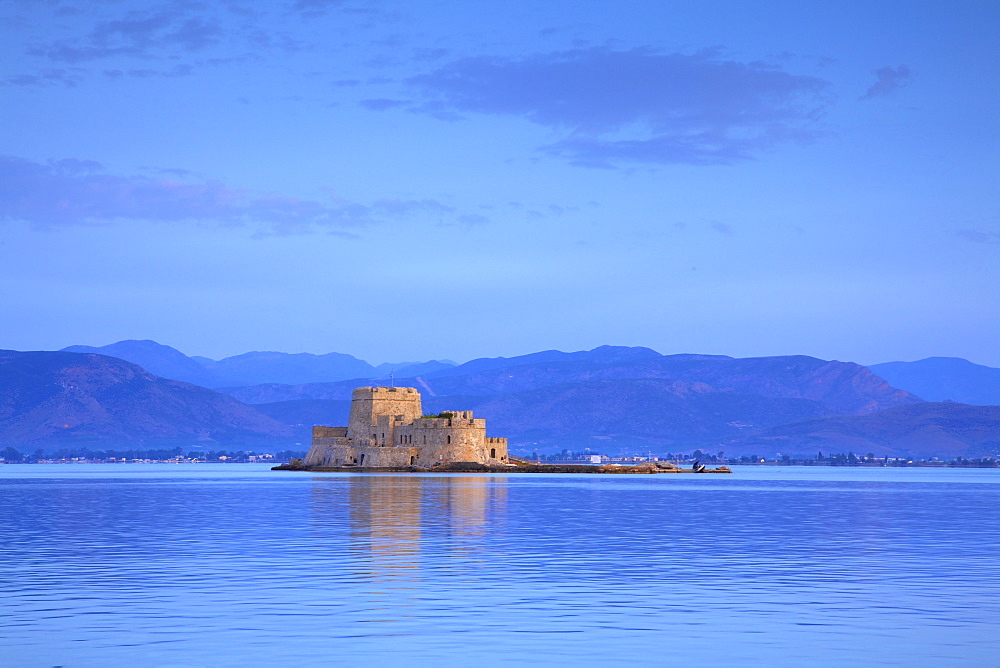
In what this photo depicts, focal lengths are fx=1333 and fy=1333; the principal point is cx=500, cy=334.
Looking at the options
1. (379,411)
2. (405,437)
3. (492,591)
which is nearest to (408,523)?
(492,591)

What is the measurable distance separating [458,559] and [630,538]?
12.3 m

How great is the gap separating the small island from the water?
83.1m

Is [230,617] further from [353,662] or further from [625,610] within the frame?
[625,610]

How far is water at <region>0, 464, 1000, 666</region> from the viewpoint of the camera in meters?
25.6

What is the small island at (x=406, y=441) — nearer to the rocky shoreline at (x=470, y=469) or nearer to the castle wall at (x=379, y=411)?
the castle wall at (x=379, y=411)

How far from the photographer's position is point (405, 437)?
504 feet

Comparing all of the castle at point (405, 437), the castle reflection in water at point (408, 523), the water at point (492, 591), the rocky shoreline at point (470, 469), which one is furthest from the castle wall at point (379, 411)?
the water at point (492, 591)

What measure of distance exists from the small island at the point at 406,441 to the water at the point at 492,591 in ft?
273

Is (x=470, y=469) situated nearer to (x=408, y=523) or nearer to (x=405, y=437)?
(x=405, y=437)

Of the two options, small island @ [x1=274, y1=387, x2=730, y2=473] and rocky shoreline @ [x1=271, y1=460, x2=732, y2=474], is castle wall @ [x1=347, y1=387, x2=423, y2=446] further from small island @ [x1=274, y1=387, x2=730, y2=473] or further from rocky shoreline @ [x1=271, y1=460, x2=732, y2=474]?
rocky shoreline @ [x1=271, y1=460, x2=732, y2=474]

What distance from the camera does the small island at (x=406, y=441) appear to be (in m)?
151

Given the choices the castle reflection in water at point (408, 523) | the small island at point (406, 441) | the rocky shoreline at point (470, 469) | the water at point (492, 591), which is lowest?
the water at point (492, 591)

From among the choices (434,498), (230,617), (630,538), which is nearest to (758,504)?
(434,498)

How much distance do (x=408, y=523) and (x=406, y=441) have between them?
306ft
